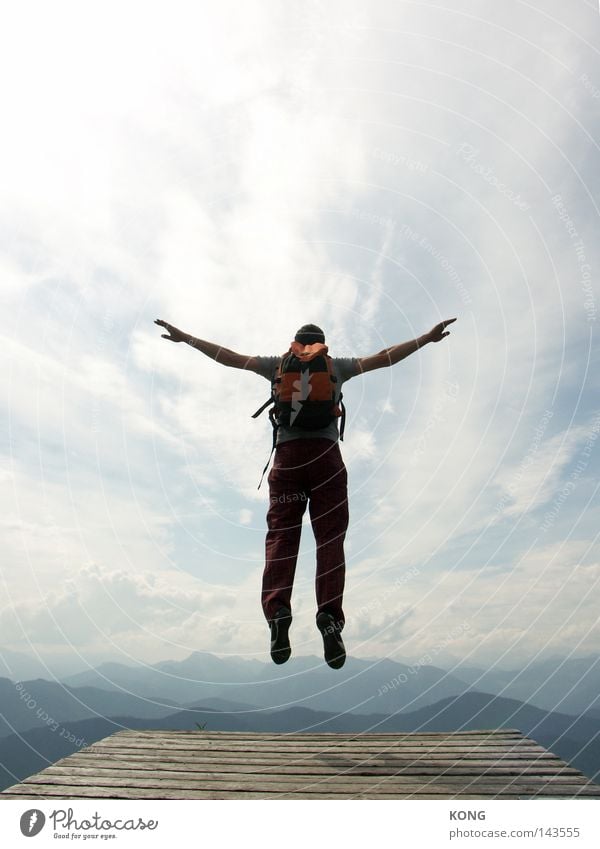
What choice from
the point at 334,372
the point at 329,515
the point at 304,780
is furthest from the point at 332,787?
the point at 334,372

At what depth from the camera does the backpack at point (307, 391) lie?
7105mm

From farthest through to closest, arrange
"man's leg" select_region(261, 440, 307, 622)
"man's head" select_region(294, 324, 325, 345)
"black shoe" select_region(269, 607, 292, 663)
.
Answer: "man's head" select_region(294, 324, 325, 345), "man's leg" select_region(261, 440, 307, 622), "black shoe" select_region(269, 607, 292, 663)

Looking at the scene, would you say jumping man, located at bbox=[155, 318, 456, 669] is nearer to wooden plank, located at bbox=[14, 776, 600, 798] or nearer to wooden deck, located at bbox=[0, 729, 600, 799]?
wooden deck, located at bbox=[0, 729, 600, 799]

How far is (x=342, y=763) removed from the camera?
240 inches

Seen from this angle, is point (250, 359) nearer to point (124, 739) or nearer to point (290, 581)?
point (290, 581)

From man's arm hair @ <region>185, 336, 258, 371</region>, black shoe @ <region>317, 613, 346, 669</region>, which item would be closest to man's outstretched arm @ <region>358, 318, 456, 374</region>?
man's arm hair @ <region>185, 336, 258, 371</region>

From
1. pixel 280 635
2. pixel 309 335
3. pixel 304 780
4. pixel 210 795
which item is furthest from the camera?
pixel 309 335

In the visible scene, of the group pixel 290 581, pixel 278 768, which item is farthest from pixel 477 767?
pixel 290 581

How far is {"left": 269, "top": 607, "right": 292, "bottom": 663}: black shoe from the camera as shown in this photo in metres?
6.32

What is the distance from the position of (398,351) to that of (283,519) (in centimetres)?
280

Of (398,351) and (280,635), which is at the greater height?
(398,351)

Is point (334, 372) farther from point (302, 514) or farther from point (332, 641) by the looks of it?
point (332, 641)

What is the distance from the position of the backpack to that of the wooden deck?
12.8ft

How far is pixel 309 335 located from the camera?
7.75 m
